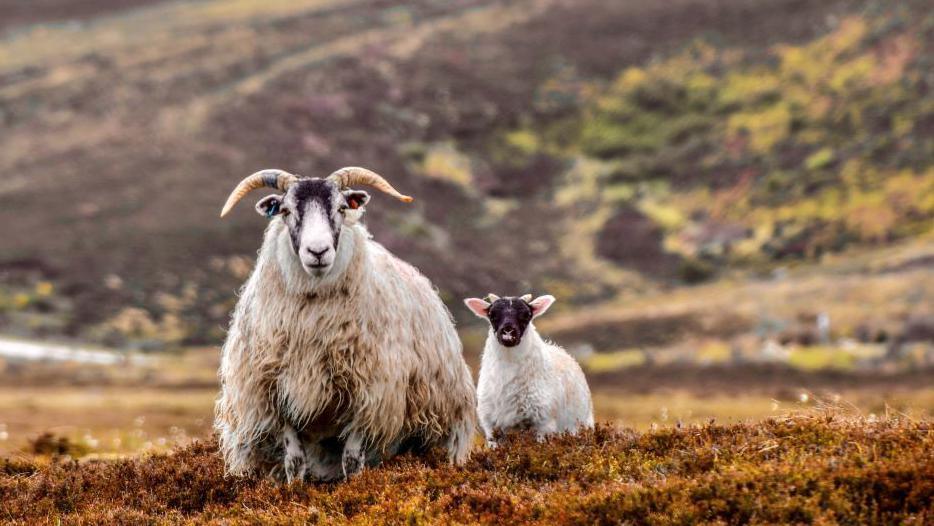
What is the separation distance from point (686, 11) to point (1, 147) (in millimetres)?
66217

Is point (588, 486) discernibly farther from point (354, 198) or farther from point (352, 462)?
point (354, 198)

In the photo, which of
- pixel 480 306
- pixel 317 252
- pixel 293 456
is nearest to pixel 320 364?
pixel 293 456

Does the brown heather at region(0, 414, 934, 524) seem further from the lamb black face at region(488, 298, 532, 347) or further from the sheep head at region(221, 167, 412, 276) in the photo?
the lamb black face at region(488, 298, 532, 347)

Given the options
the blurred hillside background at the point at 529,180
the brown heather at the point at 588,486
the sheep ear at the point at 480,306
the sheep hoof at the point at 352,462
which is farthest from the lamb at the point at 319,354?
the blurred hillside background at the point at 529,180

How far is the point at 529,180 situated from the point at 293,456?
7503 centimetres

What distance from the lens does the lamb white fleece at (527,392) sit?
1443 cm

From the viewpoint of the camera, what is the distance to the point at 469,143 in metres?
88.4

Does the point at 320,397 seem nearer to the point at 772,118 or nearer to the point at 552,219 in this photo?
the point at 552,219

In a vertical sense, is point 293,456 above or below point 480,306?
below

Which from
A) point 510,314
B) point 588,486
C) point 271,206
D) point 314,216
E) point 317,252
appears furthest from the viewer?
point 510,314

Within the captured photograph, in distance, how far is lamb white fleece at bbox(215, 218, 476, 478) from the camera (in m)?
10.9

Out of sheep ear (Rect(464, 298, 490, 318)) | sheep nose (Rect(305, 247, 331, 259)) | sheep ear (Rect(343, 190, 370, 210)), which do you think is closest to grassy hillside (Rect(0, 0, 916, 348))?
sheep ear (Rect(464, 298, 490, 318))

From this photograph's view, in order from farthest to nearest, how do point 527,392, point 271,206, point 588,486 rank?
1. point 527,392
2. point 271,206
3. point 588,486

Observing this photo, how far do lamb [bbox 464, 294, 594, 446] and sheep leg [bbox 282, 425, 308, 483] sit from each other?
3670mm
